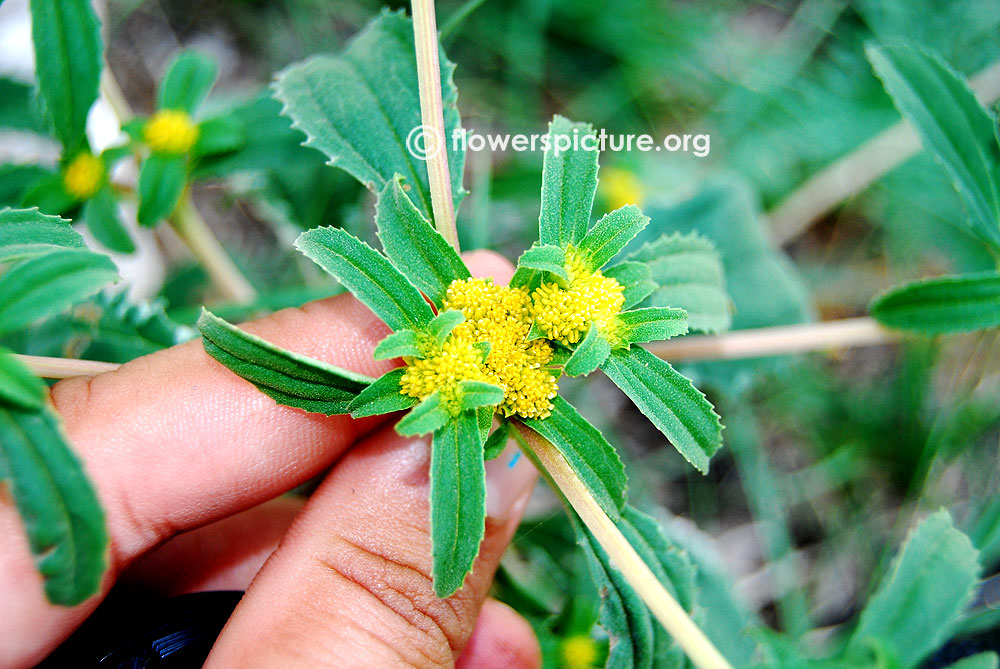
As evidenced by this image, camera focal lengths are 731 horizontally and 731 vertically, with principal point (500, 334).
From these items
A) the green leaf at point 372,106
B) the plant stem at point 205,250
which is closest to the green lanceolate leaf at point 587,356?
the green leaf at point 372,106

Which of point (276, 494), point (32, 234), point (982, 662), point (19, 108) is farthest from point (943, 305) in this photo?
point (19, 108)

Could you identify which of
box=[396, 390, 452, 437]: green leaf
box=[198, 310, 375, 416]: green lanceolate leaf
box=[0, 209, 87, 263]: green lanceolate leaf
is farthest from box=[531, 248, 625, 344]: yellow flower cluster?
box=[0, 209, 87, 263]: green lanceolate leaf

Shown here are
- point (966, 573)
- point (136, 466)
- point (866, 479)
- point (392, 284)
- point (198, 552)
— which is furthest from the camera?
point (866, 479)

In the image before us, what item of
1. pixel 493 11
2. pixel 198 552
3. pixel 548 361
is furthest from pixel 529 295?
pixel 493 11

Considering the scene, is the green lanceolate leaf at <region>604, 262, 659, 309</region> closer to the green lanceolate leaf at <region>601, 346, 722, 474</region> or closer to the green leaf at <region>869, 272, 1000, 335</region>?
the green lanceolate leaf at <region>601, 346, 722, 474</region>

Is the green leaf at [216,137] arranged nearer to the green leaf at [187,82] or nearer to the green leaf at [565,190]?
the green leaf at [187,82]

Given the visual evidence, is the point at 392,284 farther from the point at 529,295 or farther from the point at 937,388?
the point at 937,388
